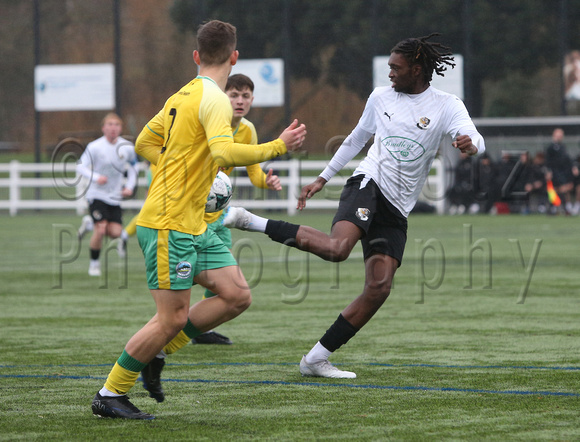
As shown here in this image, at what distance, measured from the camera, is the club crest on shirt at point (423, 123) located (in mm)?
6113

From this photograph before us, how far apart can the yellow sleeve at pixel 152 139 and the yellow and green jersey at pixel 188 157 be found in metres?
0.17

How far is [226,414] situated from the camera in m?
5.07

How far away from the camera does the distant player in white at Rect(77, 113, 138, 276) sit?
13.4m

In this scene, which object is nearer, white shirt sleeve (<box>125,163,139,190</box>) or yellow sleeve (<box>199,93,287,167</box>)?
yellow sleeve (<box>199,93,287,167</box>)

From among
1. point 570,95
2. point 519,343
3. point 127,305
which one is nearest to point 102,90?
point 570,95

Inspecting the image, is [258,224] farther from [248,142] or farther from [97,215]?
[97,215]

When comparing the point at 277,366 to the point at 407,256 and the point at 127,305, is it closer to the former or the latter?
the point at 127,305

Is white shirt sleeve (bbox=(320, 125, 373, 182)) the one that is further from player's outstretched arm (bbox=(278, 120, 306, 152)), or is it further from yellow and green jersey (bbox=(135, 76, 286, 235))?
yellow and green jersey (bbox=(135, 76, 286, 235))

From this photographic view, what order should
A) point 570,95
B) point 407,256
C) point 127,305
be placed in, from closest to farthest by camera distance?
point 127,305 < point 407,256 < point 570,95

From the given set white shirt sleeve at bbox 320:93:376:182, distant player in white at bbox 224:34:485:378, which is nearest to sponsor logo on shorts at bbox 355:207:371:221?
distant player in white at bbox 224:34:485:378

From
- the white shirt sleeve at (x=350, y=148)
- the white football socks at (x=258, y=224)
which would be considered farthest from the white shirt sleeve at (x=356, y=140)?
the white football socks at (x=258, y=224)

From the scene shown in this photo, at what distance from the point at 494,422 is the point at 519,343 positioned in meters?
2.80

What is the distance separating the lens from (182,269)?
16.0ft

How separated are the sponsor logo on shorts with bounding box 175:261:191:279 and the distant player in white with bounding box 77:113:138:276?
8548mm
